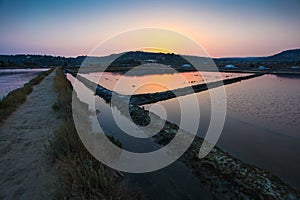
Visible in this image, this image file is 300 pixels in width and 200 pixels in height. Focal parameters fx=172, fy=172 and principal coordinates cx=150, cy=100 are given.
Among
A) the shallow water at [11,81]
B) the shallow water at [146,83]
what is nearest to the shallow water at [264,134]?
the shallow water at [146,83]

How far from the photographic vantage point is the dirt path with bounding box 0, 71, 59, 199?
10.6 feet

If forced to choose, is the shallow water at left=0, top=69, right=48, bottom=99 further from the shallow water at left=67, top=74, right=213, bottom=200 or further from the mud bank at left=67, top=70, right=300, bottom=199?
the mud bank at left=67, top=70, right=300, bottom=199

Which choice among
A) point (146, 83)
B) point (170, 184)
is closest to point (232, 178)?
point (170, 184)

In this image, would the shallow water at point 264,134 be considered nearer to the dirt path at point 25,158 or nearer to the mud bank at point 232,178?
the mud bank at point 232,178

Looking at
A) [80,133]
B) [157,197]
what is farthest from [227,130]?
[80,133]

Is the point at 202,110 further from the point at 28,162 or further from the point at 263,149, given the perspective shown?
the point at 28,162

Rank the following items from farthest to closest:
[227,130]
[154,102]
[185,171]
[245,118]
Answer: [154,102]
[245,118]
[227,130]
[185,171]

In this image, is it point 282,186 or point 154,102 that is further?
point 154,102

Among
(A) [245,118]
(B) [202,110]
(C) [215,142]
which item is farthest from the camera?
(B) [202,110]

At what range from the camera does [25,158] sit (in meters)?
4.33

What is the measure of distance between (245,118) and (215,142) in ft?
12.7

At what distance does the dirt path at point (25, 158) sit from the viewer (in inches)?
127

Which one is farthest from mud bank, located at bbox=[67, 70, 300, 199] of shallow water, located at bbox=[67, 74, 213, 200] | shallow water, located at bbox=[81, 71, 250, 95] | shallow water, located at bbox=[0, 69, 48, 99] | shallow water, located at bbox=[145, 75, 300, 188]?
shallow water, located at bbox=[0, 69, 48, 99]

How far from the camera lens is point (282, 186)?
Answer: 12.8 feet
